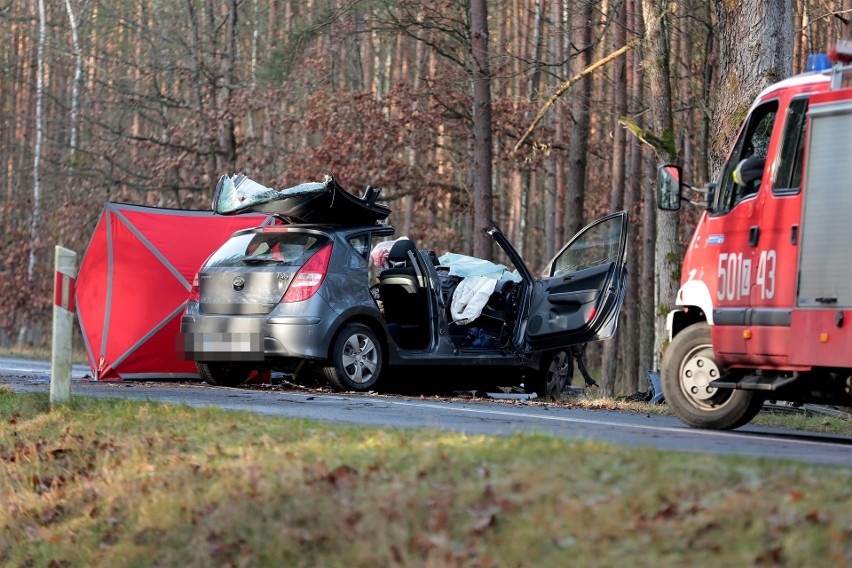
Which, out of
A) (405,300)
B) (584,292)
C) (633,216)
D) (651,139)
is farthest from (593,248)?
(633,216)

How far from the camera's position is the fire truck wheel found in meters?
9.77

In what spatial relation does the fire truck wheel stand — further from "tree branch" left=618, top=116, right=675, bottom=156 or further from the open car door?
"tree branch" left=618, top=116, right=675, bottom=156

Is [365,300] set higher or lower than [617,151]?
lower

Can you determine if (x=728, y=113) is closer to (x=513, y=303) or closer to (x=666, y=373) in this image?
(x=513, y=303)

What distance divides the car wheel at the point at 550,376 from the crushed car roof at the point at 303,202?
8.60ft

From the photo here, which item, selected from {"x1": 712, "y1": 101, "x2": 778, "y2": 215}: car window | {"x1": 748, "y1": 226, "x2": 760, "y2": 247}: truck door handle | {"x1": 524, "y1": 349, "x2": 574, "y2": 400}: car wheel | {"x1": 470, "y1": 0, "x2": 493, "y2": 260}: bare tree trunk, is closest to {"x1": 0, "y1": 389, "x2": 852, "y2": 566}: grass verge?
{"x1": 748, "y1": 226, "x2": 760, "y2": 247}: truck door handle

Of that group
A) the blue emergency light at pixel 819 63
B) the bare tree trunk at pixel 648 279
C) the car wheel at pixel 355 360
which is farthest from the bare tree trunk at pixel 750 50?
the bare tree trunk at pixel 648 279

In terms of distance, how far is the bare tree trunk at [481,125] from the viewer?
2277cm

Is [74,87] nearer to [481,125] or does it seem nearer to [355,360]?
[481,125]

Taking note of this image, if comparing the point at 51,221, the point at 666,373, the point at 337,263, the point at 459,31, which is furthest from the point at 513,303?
the point at 51,221

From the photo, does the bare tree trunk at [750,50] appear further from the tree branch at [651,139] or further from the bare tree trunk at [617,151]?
the bare tree trunk at [617,151]

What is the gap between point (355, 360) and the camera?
13328 millimetres

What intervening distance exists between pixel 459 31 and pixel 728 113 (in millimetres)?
12559

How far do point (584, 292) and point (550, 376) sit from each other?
1.38 meters
